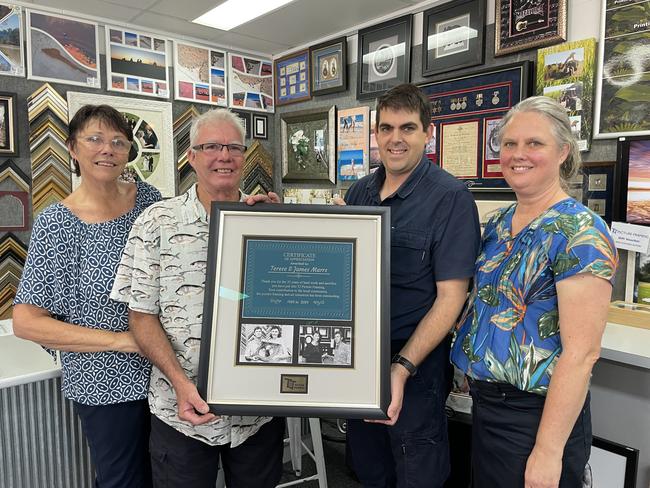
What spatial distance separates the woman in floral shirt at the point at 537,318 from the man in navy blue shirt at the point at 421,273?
0.07m

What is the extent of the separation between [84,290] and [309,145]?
237 centimetres

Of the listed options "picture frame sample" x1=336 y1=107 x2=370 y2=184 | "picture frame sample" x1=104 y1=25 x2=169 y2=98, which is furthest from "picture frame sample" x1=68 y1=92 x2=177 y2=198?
"picture frame sample" x1=336 y1=107 x2=370 y2=184

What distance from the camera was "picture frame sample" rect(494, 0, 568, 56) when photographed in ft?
6.72

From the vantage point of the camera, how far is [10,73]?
2.62m

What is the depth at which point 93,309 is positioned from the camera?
1178mm

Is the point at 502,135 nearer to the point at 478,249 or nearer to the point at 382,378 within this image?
the point at 478,249

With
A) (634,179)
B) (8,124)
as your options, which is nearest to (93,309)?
(634,179)

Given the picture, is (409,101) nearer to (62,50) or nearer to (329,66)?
(329,66)

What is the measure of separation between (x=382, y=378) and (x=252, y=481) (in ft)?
1.60

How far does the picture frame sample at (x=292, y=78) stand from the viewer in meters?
3.34

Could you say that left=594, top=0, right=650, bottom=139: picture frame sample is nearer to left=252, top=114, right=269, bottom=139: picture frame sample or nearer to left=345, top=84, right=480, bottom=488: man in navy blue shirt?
left=345, top=84, right=480, bottom=488: man in navy blue shirt

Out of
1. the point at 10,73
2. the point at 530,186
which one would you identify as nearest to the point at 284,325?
the point at 530,186

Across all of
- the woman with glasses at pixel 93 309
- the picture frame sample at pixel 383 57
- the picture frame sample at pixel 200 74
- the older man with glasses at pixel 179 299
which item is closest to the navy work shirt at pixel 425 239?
the older man with glasses at pixel 179 299

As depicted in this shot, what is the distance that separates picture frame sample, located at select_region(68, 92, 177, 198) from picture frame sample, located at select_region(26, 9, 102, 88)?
0.59 feet
